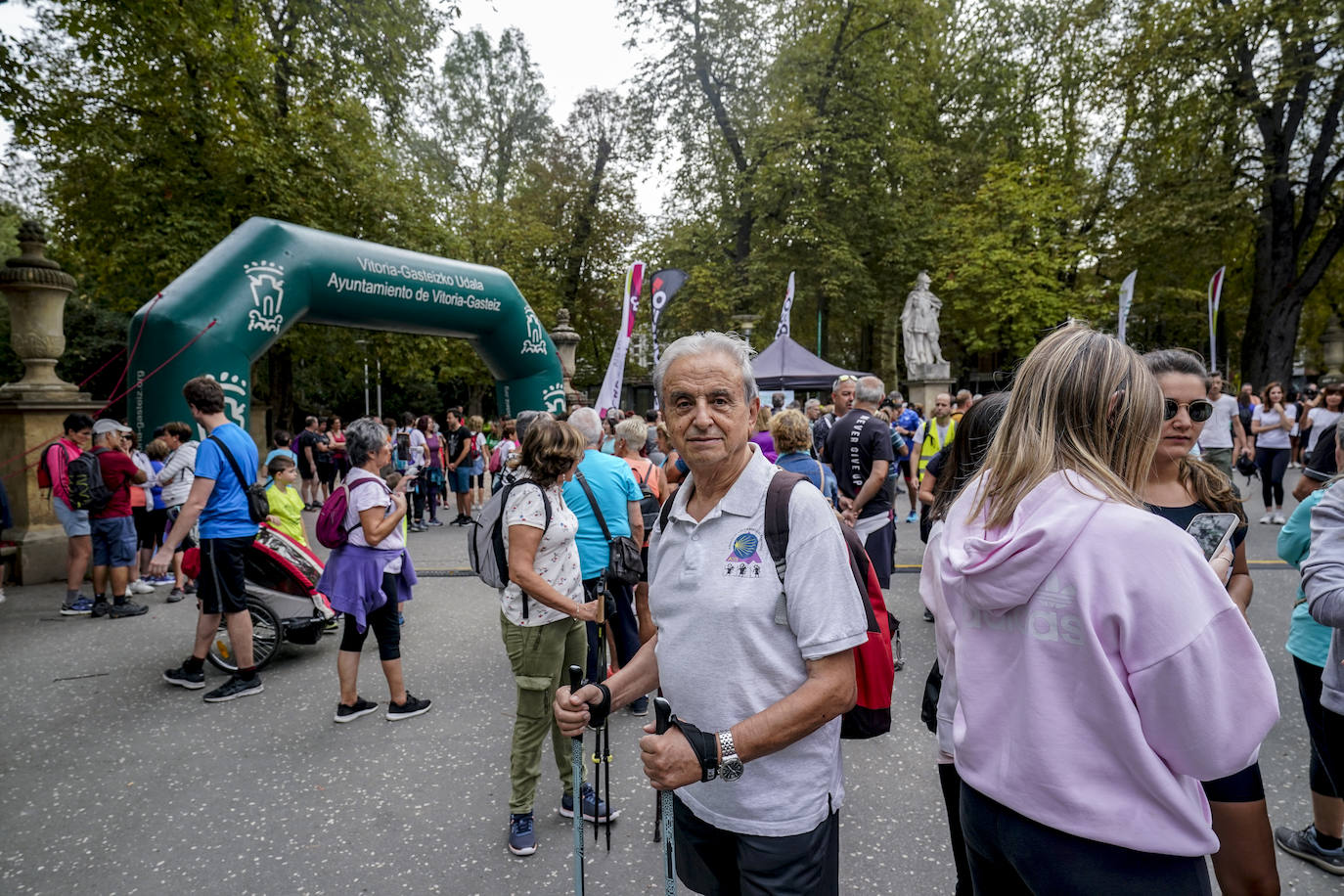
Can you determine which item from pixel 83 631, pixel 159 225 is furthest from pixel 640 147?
pixel 83 631

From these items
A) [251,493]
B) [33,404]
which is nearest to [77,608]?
[33,404]

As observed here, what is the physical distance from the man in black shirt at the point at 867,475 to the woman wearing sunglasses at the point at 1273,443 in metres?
6.72

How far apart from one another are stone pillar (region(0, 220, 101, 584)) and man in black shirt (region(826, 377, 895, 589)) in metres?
7.79

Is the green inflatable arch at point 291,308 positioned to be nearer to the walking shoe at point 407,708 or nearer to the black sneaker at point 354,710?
the black sneaker at point 354,710

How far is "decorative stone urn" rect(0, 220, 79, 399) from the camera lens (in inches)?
310

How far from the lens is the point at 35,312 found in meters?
8.02

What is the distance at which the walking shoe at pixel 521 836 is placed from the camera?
305 centimetres

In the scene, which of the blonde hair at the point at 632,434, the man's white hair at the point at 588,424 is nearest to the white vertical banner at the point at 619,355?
the blonde hair at the point at 632,434

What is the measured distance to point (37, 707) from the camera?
4652 mm

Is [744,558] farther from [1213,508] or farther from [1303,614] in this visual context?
[1303,614]

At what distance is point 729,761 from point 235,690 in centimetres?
437

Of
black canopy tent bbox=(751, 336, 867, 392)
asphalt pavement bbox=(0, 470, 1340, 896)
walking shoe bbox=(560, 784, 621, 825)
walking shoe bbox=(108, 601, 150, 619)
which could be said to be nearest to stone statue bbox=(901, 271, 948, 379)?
black canopy tent bbox=(751, 336, 867, 392)

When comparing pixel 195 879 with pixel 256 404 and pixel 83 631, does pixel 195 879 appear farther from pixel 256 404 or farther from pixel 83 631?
pixel 256 404

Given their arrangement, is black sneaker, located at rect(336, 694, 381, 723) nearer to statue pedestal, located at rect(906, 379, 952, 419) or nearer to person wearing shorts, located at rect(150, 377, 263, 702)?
person wearing shorts, located at rect(150, 377, 263, 702)
